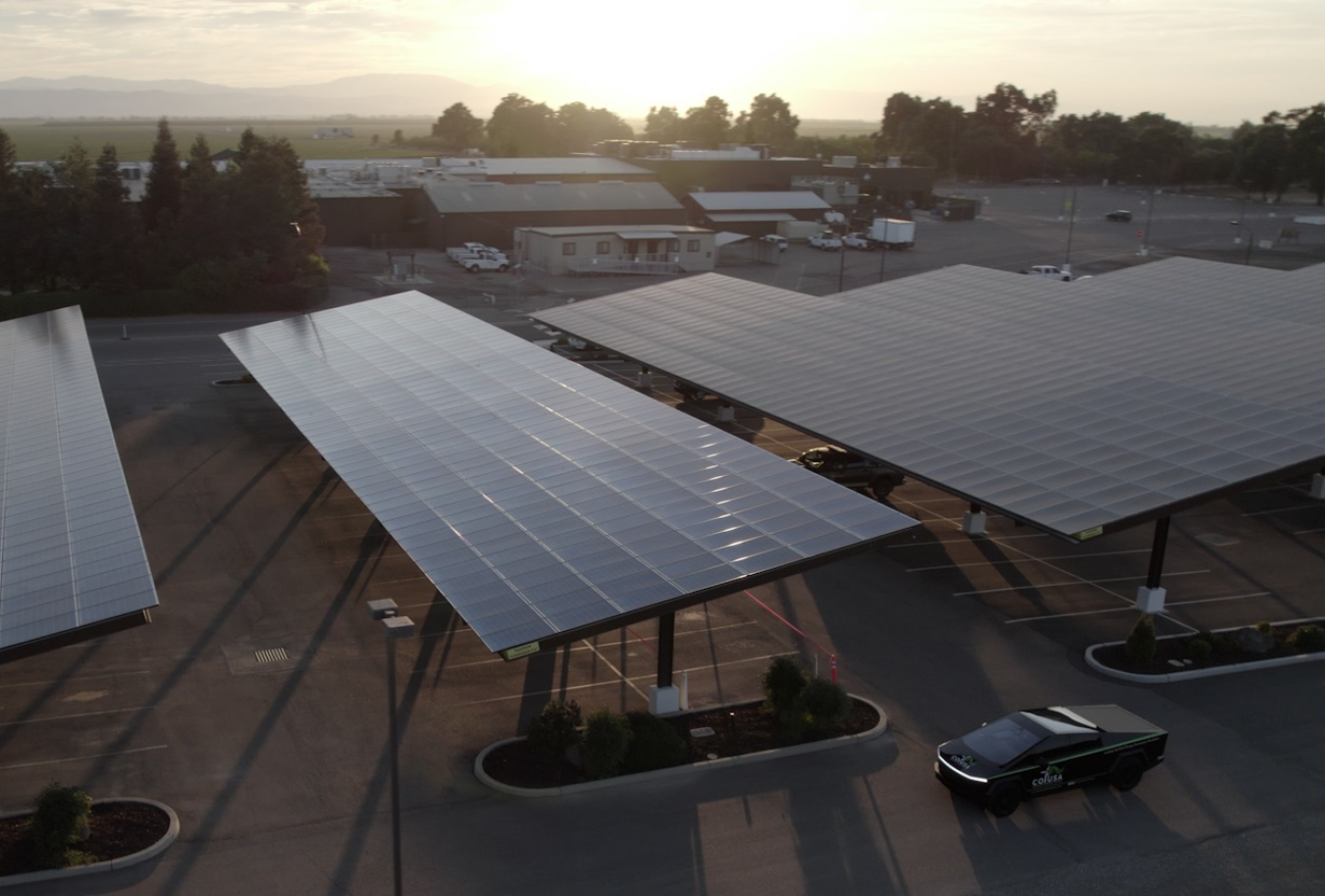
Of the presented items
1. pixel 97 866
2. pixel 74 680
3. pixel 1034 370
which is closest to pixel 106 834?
pixel 97 866

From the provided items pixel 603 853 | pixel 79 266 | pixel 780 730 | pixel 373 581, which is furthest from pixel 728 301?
pixel 79 266

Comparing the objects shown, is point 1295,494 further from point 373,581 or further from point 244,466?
Answer: point 244,466

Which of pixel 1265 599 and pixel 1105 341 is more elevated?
pixel 1105 341

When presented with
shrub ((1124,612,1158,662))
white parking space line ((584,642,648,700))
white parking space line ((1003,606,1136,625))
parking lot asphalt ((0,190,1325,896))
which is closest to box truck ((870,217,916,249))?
parking lot asphalt ((0,190,1325,896))

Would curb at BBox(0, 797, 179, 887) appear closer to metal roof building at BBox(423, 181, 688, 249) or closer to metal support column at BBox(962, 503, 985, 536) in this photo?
metal support column at BBox(962, 503, 985, 536)

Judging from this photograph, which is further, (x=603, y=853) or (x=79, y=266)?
(x=79, y=266)
